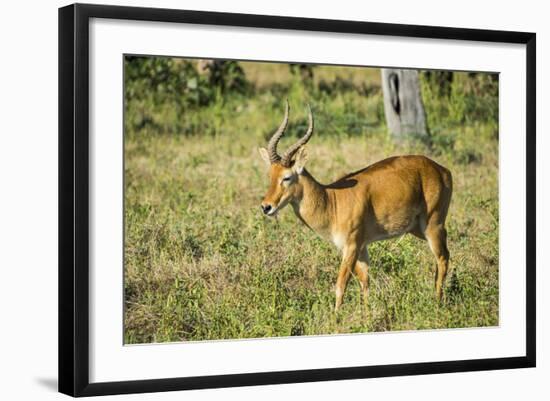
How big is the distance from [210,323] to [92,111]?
5.86ft

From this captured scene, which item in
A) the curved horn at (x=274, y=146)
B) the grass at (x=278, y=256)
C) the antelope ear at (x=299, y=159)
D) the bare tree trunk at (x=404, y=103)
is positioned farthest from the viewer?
the bare tree trunk at (x=404, y=103)

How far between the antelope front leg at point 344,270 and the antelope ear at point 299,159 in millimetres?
705

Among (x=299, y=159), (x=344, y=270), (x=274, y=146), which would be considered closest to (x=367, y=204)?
(x=344, y=270)

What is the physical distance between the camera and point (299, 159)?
9820 mm

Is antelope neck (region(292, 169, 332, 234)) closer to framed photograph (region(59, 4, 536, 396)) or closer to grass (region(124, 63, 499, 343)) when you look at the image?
framed photograph (region(59, 4, 536, 396))

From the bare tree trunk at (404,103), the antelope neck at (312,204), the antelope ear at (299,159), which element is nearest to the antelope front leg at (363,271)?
the antelope neck at (312,204)

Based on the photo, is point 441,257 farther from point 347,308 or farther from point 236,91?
point 236,91

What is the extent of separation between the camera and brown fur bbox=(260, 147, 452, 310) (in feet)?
32.4

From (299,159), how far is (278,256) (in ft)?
2.77

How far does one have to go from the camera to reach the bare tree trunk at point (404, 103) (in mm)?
12242

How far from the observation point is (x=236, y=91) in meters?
14.7

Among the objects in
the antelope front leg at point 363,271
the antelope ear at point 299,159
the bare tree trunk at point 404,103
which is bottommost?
the antelope front leg at point 363,271

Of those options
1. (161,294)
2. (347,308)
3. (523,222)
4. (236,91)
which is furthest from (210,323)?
(236,91)

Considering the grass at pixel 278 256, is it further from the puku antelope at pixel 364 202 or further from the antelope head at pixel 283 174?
the antelope head at pixel 283 174
